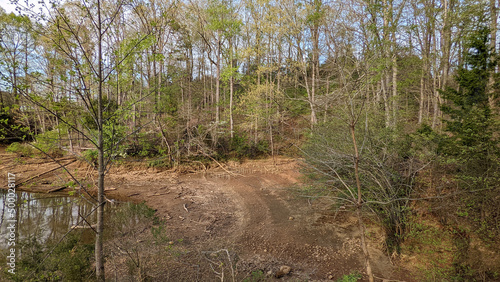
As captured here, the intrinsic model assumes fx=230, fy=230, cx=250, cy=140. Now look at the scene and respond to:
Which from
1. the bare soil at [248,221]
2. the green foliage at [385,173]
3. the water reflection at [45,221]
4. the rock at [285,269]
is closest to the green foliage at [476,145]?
the green foliage at [385,173]

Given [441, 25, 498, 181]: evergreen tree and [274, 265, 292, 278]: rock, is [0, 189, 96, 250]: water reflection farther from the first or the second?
[441, 25, 498, 181]: evergreen tree

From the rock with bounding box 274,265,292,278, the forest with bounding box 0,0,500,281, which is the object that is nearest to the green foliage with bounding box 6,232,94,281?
the forest with bounding box 0,0,500,281

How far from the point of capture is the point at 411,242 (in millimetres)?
5426

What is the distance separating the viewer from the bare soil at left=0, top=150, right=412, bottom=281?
517cm

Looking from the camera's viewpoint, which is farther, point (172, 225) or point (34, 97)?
point (172, 225)

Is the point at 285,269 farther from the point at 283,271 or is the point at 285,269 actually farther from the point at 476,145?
the point at 476,145

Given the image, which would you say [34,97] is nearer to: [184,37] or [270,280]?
[270,280]

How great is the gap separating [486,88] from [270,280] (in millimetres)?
6590

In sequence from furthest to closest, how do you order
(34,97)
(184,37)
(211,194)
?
(184,37) → (211,194) → (34,97)

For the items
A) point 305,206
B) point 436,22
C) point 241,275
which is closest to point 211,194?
point 305,206

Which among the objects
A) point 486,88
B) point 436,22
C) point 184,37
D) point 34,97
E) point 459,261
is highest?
point 184,37

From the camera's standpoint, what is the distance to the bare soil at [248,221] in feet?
17.0

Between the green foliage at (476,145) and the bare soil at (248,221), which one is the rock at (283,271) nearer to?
the bare soil at (248,221)

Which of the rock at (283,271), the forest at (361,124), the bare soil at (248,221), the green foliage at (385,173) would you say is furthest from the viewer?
the green foliage at (385,173)
